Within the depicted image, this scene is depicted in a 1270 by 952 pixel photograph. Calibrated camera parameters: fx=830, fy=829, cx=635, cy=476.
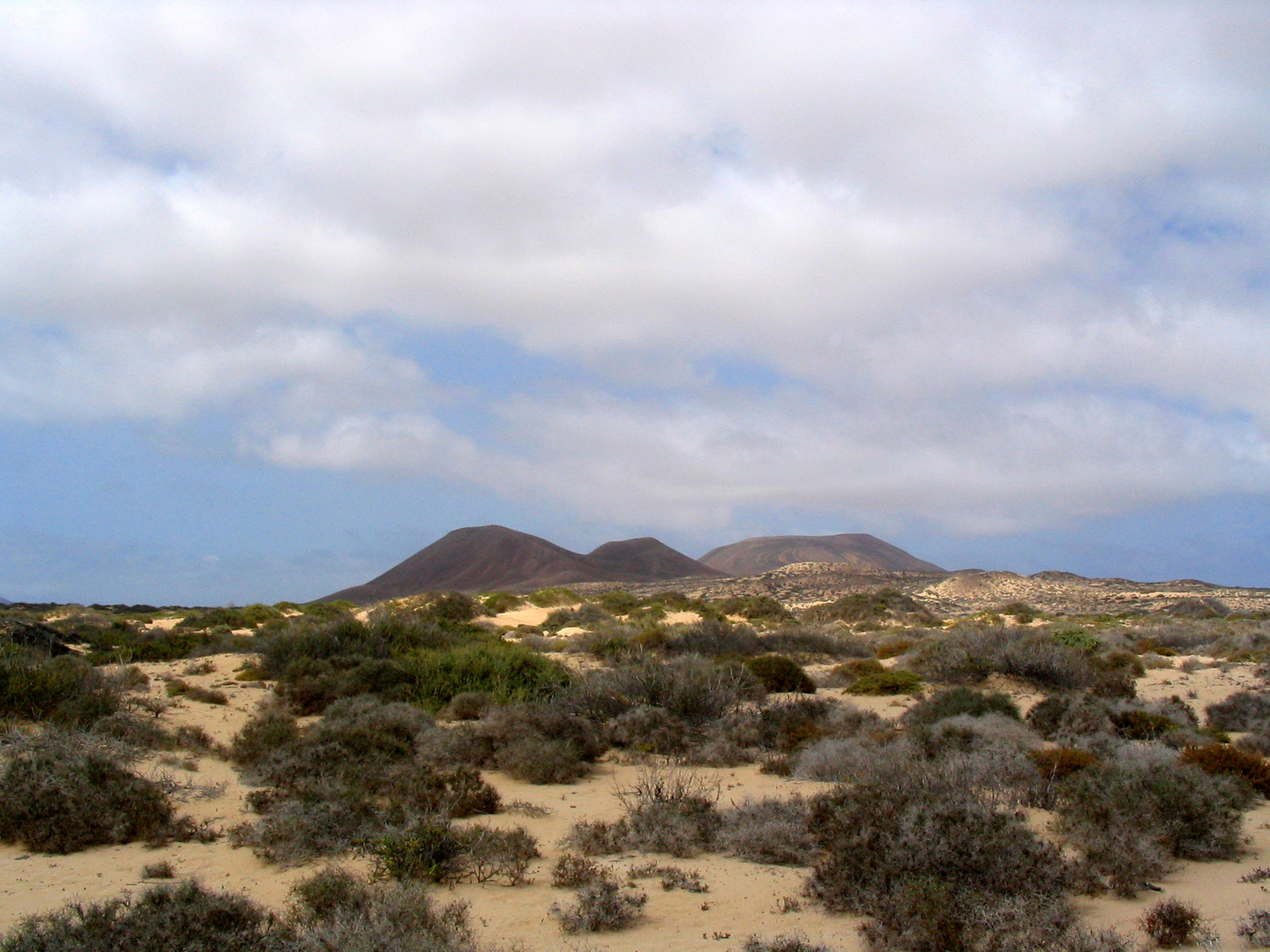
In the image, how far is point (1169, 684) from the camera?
18375mm

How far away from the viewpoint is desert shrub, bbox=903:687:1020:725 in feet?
40.8

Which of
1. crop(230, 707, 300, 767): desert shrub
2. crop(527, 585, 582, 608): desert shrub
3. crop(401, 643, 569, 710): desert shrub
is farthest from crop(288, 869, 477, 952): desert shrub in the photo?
crop(527, 585, 582, 608): desert shrub

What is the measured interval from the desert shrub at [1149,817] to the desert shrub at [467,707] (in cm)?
867

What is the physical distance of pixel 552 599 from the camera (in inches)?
1703

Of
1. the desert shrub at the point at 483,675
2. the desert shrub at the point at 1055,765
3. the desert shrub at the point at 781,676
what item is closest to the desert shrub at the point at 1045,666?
the desert shrub at the point at 781,676

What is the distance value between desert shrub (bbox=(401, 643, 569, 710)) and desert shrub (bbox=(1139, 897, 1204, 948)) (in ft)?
32.7

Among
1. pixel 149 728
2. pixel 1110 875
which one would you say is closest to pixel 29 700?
pixel 149 728

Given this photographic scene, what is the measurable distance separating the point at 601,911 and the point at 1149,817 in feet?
16.2

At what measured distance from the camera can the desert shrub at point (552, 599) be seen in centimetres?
4178

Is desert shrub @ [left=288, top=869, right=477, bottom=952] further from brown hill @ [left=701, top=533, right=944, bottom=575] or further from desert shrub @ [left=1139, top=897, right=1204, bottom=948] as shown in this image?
brown hill @ [left=701, top=533, right=944, bottom=575]

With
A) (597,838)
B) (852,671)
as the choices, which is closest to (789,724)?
(597,838)

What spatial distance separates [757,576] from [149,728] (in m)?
60.3

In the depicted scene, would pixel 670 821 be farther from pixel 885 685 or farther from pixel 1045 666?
pixel 1045 666

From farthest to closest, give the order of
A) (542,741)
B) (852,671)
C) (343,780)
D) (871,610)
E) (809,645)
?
(871,610), (809,645), (852,671), (542,741), (343,780)
